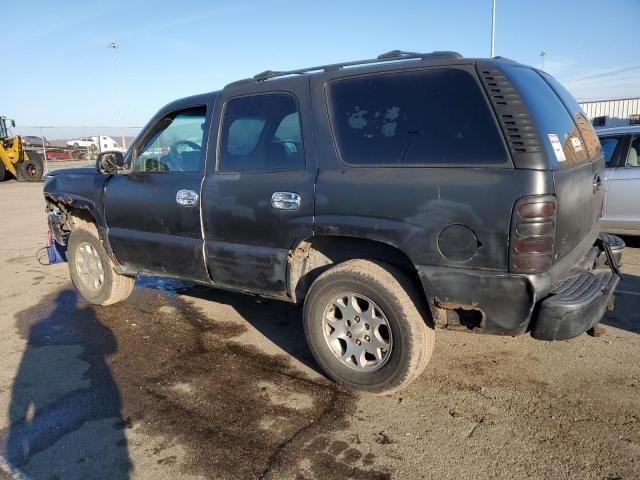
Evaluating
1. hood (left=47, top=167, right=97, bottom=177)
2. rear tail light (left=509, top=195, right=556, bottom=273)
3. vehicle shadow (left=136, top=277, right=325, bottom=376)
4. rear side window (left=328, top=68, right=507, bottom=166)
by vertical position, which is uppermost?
rear side window (left=328, top=68, right=507, bottom=166)

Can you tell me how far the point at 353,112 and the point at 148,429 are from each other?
2282 millimetres

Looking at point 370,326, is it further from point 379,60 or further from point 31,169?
point 31,169

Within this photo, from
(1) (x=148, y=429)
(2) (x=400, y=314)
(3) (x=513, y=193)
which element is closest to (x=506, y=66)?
(3) (x=513, y=193)

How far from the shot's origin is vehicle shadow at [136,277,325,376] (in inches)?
162

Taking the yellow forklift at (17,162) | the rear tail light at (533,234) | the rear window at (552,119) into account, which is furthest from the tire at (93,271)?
the yellow forklift at (17,162)

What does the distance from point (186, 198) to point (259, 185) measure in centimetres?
74

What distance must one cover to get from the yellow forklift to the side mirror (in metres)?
21.2

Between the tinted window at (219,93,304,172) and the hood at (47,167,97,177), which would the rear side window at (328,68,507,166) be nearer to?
the tinted window at (219,93,304,172)

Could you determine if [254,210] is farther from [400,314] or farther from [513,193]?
[513,193]

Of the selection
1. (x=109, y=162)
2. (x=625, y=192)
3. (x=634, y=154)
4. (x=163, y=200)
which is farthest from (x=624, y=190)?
(x=109, y=162)

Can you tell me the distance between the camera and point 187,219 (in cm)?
400

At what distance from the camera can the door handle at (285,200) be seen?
3.36 meters

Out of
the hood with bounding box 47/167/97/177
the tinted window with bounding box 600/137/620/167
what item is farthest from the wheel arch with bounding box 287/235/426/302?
the tinted window with bounding box 600/137/620/167

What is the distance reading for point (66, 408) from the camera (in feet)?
10.8
